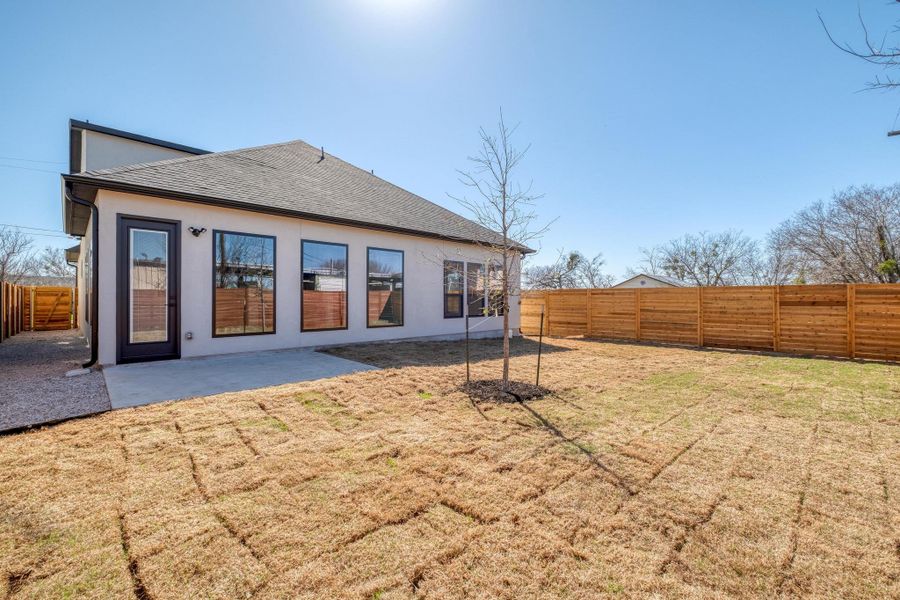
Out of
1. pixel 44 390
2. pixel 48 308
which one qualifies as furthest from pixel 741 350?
pixel 48 308

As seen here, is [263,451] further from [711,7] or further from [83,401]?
[711,7]

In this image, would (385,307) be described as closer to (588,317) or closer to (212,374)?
(212,374)

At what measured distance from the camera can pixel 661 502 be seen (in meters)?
2.22

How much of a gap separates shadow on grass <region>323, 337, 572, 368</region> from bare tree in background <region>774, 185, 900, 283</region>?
698 inches

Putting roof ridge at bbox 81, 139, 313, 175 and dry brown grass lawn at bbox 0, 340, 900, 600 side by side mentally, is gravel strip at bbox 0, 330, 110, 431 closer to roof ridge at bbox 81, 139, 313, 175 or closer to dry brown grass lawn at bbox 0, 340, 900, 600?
dry brown grass lawn at bbox 0, 340, 900, 600

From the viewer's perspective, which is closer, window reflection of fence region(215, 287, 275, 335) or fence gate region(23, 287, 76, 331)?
window reflection of fence region(215, 287, 275, 335)

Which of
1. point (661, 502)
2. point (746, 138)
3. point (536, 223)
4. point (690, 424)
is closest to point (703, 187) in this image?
point (746, 138)

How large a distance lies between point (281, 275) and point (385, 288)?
2.44 metres

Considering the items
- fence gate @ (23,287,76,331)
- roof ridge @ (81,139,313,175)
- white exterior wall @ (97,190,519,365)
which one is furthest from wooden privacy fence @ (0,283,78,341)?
white exterior wall @ (97,190,519,365)

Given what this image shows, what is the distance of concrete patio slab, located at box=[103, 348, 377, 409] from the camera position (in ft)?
14.6

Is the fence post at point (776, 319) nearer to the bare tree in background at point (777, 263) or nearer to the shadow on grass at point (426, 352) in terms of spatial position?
the shadow on grass at point (426, 352)

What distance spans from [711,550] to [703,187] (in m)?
21.2

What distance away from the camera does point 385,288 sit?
893 centimetres

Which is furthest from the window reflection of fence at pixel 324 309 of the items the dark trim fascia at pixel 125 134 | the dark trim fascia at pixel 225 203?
the dark trim fascia at pixel 125 134
